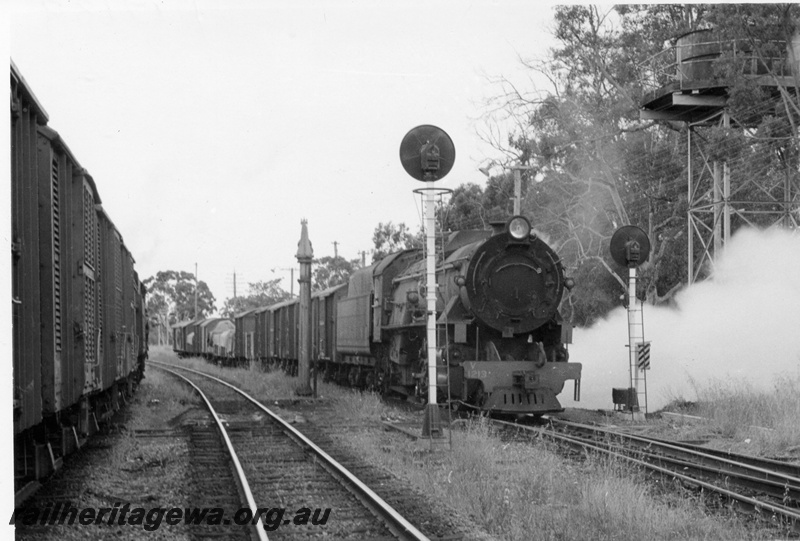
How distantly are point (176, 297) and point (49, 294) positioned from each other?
61.4 m

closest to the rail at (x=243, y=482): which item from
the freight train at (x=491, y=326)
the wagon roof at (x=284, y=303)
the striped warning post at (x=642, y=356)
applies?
the freight train at (x=491, y=326)

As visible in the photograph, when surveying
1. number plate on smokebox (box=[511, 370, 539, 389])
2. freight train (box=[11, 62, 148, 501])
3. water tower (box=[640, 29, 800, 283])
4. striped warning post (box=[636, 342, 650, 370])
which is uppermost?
water tower (box=[640, 29, 800, 283])

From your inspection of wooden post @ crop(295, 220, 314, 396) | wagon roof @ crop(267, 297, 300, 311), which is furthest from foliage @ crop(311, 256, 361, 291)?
wooden post @ crop(295, 220, 314, 396)

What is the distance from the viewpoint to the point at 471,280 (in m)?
14.0

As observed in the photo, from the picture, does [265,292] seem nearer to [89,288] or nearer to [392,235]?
[392,235]

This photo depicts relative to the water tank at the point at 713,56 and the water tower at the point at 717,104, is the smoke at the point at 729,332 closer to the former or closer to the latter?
the water tower at the point at 717,104

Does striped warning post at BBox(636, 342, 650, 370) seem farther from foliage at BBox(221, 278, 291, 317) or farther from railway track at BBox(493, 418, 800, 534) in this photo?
foliage at BBox(221, 278, 291, 317)

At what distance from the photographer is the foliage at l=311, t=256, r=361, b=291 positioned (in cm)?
5275

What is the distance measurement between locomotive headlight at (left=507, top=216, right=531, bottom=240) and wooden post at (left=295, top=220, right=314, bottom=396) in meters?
8.36

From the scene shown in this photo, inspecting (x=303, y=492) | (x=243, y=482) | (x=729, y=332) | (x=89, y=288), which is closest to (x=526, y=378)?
(x=303, y=492)

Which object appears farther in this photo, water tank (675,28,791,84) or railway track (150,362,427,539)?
water tank (675,28,791,84)

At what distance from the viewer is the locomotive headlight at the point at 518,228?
1412 cm

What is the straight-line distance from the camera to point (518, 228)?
14.2 m

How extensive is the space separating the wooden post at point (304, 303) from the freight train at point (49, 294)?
34.9ft
